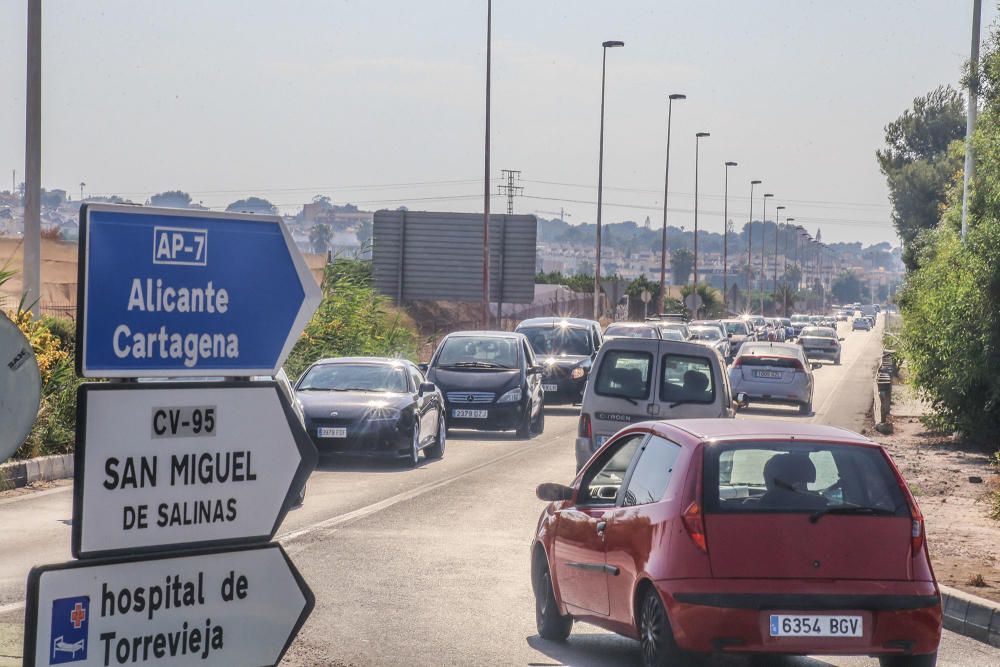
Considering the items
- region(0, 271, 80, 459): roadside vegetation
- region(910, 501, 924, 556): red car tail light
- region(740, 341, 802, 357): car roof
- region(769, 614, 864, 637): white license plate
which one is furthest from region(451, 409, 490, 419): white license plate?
region(769, 614, 864, 637): white license plate

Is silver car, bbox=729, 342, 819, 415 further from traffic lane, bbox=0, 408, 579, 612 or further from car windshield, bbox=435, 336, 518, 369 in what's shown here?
traffic lane, bbox=0, 408, 579, 612

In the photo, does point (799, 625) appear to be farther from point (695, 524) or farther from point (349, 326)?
point (349, 326)

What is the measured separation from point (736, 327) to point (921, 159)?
2164cm

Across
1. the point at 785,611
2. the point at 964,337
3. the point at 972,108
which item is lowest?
the point at 785,611

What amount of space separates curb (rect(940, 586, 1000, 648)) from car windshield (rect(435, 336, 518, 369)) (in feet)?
52.3

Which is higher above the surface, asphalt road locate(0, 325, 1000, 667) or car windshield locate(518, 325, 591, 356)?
car windshield locate(518, 325, 591, 356)

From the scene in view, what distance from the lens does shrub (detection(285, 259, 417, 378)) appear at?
32200mm

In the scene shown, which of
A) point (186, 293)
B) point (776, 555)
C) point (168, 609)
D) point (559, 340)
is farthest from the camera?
point (559, 340)

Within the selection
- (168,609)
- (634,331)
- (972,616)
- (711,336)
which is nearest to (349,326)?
(634,331)

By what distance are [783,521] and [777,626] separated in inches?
21.2

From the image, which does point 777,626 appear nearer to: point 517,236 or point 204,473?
point 204,473

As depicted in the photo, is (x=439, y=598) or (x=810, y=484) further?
(x=439, y=598)

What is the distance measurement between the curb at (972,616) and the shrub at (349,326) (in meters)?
20.1

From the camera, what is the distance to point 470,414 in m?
25.9
